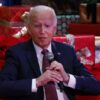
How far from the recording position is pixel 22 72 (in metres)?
1.72

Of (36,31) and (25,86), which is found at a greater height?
(36,31)

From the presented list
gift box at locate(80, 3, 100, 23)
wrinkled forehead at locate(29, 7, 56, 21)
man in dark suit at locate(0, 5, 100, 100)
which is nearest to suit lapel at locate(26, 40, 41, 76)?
man in dark suit at locate(0, 5, 100, 100)

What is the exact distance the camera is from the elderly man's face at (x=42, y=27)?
1.71 meters

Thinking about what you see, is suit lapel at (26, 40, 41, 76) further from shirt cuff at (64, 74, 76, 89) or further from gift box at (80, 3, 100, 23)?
gift box at (80, 3, 100, 23)

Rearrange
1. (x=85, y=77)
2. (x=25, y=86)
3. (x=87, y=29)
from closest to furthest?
(x=25, y=86), (x=85, y=77), (x=87, y=29)

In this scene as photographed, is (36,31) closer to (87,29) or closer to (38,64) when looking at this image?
(38,64)

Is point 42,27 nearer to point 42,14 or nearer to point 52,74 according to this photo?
point 42,14

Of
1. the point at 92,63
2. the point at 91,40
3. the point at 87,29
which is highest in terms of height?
the point at 91,40

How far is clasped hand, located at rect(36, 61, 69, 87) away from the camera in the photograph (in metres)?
1.63

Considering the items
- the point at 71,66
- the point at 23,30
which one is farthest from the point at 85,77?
the point at 23,30

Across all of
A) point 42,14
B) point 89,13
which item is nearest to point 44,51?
point 42,14

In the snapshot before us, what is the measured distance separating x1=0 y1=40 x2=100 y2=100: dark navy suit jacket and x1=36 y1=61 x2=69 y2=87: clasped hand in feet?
0.17

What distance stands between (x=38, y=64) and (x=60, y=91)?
0.53 ft

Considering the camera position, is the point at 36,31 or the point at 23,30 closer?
the point at 36,31
